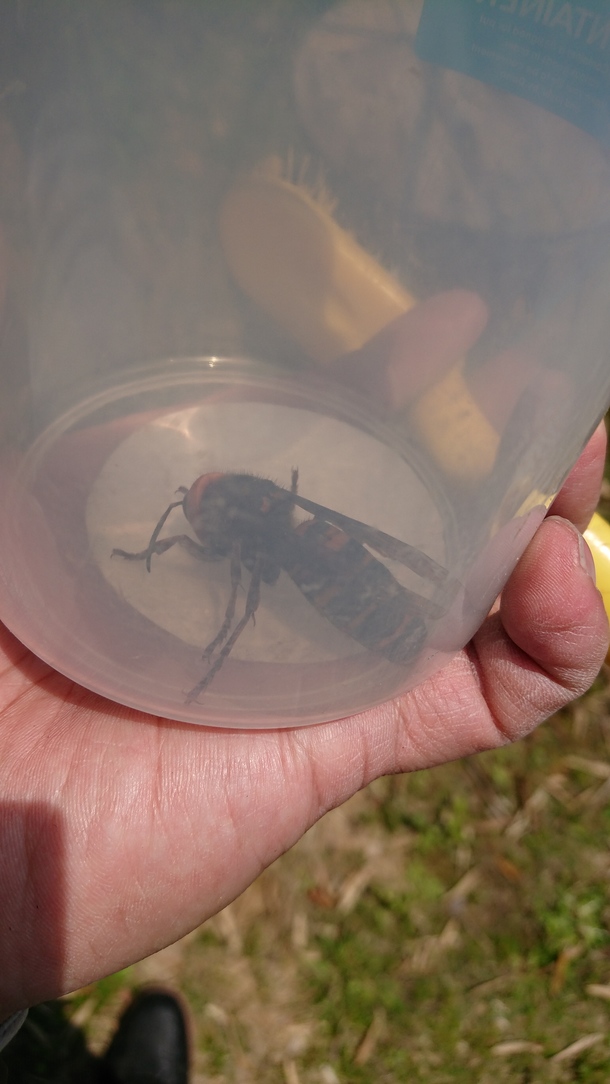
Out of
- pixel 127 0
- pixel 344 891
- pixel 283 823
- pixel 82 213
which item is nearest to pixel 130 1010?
pixel 344 891

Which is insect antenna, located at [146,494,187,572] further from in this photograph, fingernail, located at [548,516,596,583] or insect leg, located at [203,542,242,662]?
fingernail, located at [548,516,596,583]

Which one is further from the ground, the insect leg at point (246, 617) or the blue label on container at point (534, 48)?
the blue label on container at point (534, 48)

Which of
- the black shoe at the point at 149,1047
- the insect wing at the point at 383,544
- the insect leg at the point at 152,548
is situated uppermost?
the insect wing at the point at 383,544

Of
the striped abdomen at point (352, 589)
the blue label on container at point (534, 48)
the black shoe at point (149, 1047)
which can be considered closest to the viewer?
the blue label on container at point (534, 48)

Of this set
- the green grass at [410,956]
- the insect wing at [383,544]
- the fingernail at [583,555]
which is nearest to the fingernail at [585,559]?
the fingernail at [583,555]

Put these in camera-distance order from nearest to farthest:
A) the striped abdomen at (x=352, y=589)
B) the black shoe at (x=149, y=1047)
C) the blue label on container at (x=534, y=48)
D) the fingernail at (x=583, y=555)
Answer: the blue label on container at (x=534, y=48) → the striped abdomen at (x=352, y=589) → the fingernail at (x=583, y=555) → the black shoe at (x=149, y=1047)

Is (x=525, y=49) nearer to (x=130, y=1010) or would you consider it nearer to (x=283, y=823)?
(x=283, y=823)

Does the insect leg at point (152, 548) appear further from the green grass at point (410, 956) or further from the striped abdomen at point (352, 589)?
the green grass at point (410, 956)

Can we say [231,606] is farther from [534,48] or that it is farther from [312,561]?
[534,48]
